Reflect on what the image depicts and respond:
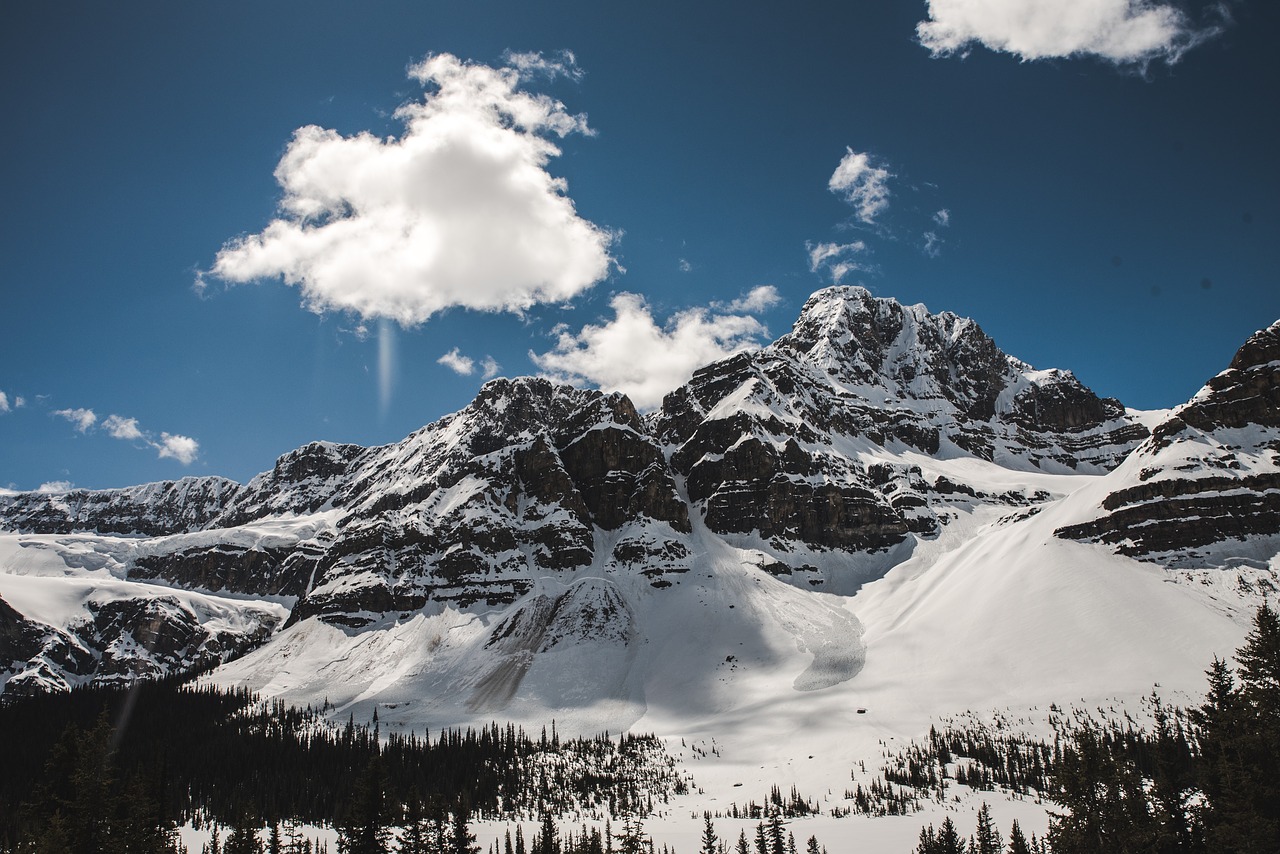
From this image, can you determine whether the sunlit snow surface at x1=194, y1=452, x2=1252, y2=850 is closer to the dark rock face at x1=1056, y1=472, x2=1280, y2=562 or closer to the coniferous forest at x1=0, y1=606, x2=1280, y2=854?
the dark rock face at x1=1056, y1=472, x2=1280, y2=562

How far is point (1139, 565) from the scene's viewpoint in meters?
165

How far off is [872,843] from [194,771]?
10295 centimetres

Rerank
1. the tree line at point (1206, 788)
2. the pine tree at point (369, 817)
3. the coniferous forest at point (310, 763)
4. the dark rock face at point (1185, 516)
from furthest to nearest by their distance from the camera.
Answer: the dark rock face at point (1185, 516) → the coniferous forest at point (310, 763) → the pine tree at point (369, 817) → the tree line at point (1206, 788)

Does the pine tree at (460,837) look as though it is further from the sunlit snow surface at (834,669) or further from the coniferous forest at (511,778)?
the sunlit snow surface at (834,669)

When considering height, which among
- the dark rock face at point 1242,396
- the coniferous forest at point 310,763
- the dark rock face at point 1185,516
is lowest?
the coniferous forest at point 310,763

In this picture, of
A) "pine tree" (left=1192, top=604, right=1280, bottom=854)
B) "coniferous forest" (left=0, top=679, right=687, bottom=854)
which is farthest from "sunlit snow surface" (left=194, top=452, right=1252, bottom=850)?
"pine tree" (left=1192, top=604, right=1280, bottom=854)

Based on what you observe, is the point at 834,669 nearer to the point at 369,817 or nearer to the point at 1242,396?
the point at 1242,396

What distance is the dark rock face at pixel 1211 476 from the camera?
168m

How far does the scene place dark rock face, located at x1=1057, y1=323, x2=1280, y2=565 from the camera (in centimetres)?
16812

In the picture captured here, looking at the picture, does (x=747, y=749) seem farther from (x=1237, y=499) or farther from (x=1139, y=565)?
(x=1237, y=499)

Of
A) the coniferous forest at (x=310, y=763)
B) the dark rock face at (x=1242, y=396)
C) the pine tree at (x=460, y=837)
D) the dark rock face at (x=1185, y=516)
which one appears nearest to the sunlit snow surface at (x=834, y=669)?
the dark rock face at (x=1185, y=516)

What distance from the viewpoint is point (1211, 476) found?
17700 centimetres

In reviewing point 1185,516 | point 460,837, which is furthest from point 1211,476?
point 460,837

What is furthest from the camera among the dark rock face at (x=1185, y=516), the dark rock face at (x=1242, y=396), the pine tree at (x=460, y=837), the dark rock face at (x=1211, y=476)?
the dark rock face at (x=1242, y=396)
